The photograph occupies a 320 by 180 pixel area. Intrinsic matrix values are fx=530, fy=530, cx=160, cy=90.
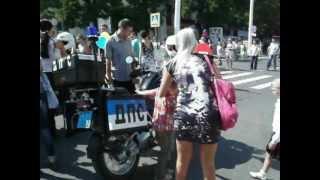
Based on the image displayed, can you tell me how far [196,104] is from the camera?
165 inches

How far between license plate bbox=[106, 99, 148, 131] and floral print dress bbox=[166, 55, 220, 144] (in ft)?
3.26

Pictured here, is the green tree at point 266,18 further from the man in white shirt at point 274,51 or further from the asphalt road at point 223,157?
the asphalt road at point 223,157

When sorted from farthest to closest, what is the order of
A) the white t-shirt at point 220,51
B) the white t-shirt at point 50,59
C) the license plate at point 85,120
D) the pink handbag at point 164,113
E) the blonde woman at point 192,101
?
the white t-shirt at point 220,51
the white t-shirt at point 50,59
the license plate at point 85,120
the pink handbag at point 164,113
the blonde woman at point 192,101

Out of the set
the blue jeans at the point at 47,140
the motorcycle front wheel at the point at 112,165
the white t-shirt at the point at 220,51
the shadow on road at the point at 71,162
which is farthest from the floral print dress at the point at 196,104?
the white t-shirt at the point at 220,51

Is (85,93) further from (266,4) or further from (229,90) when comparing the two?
(266,4)

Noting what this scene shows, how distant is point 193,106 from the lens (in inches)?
166

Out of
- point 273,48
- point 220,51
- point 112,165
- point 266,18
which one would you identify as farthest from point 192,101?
point 266,18

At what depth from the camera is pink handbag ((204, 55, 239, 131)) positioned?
4.21 m

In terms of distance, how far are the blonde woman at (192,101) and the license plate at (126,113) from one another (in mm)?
927

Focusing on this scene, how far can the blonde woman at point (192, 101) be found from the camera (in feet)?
13.8

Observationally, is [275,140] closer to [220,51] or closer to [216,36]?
[220,51]

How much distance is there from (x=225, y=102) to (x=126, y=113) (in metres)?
1.30
